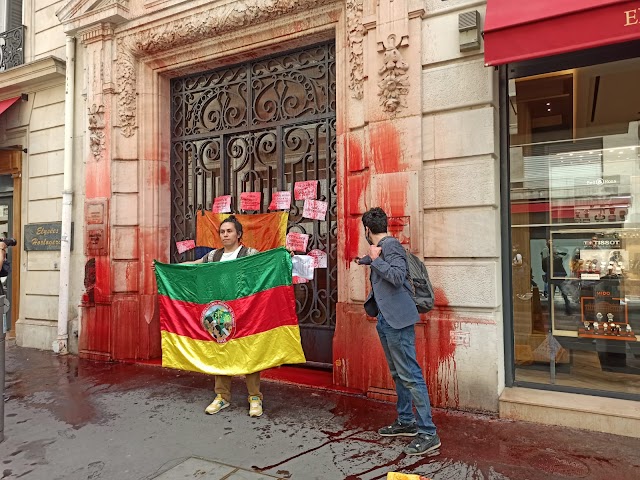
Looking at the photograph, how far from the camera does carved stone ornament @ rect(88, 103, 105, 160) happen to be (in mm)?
7473

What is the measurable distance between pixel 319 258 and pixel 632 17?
4190 mm

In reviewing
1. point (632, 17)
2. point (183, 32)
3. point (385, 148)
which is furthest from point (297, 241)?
point (632, 17)

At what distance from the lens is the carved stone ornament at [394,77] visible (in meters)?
5.14

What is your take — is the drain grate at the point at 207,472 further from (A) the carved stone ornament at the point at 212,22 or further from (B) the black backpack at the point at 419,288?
(A) the carved stone ornament at the point at 212,22

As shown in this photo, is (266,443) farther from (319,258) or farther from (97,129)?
(97,129)

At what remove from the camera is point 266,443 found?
13.4 feet

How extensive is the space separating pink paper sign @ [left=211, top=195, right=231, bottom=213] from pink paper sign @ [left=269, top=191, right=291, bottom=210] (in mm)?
791

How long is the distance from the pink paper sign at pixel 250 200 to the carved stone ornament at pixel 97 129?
2631 mm

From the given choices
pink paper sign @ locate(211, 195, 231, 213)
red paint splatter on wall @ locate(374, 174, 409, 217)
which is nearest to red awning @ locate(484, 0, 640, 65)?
red paint splatter on wall @ locate(374, 174, 409, 217)

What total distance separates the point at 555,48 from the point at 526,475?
3.61m

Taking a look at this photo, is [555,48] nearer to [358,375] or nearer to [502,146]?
[502,146]

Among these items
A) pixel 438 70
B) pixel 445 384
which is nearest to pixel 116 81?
pixel 438 70

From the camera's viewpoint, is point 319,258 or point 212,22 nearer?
point 319,258

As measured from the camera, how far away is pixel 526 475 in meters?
3.47
